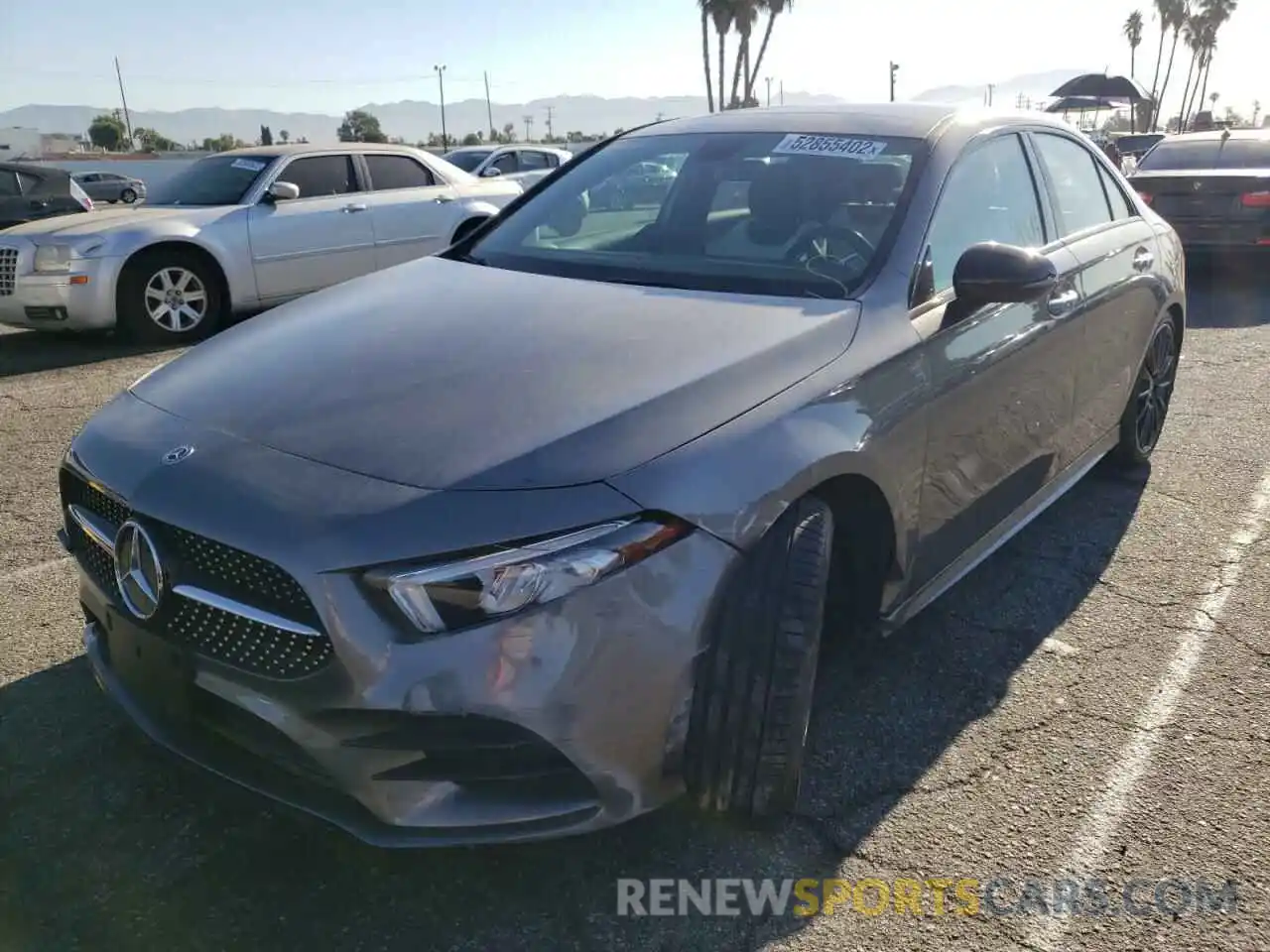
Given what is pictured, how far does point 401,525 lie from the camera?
1.86 m

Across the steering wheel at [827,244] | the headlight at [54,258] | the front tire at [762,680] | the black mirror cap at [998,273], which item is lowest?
the front tire at [762,680]

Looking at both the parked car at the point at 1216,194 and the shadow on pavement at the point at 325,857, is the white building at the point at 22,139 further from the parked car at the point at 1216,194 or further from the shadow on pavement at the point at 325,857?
the shadow on pavement at the point at 325,857

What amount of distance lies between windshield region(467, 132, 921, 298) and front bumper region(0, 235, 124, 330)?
5.00 m

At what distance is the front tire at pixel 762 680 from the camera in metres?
2.05

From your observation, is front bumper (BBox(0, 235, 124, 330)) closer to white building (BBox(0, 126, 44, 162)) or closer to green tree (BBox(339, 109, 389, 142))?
green tree (BBox(339, 109, 389, 142))

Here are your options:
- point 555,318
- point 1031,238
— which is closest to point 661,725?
point 555,318

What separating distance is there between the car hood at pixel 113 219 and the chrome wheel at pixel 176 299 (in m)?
0.41

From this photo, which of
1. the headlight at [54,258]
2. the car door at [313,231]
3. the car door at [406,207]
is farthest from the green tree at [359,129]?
the headlight at [54,258]

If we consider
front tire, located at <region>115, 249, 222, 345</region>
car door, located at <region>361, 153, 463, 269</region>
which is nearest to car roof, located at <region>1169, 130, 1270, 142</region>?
car door, located at <region>361, 153, 463, 269</region>

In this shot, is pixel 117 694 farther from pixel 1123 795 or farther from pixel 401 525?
pixel 1123 795

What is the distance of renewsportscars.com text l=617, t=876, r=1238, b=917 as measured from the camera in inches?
84.7

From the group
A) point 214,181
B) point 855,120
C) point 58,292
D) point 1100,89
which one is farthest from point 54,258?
point 1100,89

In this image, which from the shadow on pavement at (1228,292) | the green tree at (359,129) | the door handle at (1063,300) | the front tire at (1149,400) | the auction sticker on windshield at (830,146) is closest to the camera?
the auction sticker on windshield at (830,146)

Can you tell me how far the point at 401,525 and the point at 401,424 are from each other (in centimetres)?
35
